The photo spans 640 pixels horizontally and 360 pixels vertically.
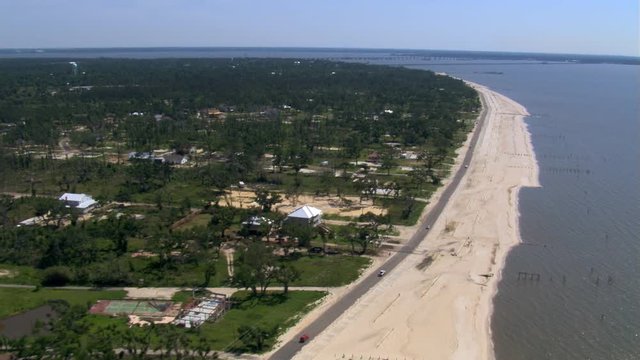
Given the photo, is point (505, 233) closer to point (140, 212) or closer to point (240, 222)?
point (240, 222)

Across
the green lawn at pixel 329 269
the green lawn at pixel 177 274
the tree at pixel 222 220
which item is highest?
the tree at pixel 222 220

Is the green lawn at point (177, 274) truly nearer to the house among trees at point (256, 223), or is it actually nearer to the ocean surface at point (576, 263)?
the house among trees at point (256, 223)

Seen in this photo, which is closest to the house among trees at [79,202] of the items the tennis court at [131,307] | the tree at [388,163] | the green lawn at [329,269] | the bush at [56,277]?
the bush at [56,277]

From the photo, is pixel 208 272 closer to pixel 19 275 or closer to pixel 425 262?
pixel 19 275

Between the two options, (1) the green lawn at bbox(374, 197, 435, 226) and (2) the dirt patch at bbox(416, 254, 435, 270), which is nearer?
(2) the dirt patch at bbox(416, 254, 435, 270)

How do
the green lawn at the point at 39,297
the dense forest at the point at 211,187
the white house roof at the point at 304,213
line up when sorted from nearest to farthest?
the green lawn at the point at 39,297, the dense forest at the point at 211,187, the white house roof at the point at 304,213

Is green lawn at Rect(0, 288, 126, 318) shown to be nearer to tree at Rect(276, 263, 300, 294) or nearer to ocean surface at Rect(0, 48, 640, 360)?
tree at Rect(276, 263, 300, 294)

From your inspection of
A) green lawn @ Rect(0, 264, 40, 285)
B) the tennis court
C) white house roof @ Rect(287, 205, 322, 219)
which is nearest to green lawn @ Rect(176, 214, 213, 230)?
white house roof @ Rect(287, 205, 322, 219)
